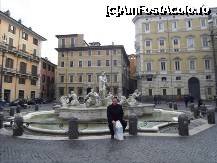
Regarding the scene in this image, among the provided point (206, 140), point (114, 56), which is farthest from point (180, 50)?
point (206, 140)

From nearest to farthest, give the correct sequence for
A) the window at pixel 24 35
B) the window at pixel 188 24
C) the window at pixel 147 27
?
the window at pixel 24 35, the window at pixel 188 24, the window at pixel 147 27

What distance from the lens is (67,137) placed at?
9.22 meters

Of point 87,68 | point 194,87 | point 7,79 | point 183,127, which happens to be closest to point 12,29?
point 7,79

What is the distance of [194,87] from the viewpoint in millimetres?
44156

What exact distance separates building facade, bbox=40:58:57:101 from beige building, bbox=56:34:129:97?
9.61ft

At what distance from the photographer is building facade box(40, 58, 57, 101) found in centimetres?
5044

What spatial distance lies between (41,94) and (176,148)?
46.0 metres

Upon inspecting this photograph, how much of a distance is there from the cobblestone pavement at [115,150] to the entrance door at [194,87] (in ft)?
122

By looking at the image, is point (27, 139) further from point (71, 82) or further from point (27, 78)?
point (71, 82)

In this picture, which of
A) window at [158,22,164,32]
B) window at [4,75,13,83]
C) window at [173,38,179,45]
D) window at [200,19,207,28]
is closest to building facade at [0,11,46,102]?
window at [4,75,13,83]

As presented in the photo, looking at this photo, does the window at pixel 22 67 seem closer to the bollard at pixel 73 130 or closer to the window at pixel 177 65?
the window at pixel 177 65

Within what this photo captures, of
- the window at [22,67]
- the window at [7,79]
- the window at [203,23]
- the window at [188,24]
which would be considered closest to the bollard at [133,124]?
the window at [7,79]

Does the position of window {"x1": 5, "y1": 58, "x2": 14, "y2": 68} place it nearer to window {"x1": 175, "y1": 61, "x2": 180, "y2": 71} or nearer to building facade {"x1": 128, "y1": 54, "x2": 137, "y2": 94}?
window {"x1": 175, "y1": 61, "x2": 180, "y2": 71}

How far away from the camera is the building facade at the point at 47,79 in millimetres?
50438
